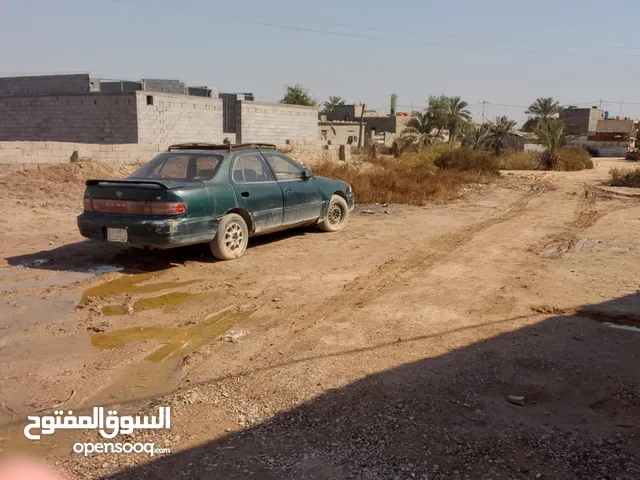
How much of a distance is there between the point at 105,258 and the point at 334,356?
4.76 metres

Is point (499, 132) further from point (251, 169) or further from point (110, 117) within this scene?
point (251, 169)

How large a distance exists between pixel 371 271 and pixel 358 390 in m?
3.82

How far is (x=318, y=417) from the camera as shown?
3838 mm

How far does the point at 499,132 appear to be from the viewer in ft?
139

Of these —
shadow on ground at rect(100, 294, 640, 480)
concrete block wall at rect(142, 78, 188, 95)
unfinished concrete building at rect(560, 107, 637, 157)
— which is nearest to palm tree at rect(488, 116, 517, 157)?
concrete block wall at rect(142, 78, 188, 95)

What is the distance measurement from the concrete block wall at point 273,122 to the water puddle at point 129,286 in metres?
20.2

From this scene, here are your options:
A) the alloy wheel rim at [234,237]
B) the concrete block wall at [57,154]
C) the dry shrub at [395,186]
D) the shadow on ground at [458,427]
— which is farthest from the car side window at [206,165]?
the concrete block wall at [57,154]

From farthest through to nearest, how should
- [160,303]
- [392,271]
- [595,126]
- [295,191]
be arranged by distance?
[595,126], [295,191], [392,271], [160,303]

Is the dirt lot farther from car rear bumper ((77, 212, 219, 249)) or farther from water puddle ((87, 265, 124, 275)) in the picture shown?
car rear bumper ((77, 212, 219, 249))

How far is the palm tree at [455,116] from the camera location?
4678cm

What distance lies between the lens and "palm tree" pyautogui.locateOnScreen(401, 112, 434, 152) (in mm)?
43562

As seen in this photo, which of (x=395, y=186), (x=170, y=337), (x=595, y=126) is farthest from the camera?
(x=595, y=126)

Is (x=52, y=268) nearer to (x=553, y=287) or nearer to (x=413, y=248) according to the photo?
(x=413, y=248)

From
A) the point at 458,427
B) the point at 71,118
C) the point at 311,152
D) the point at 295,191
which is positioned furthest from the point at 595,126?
the point at 458,427
